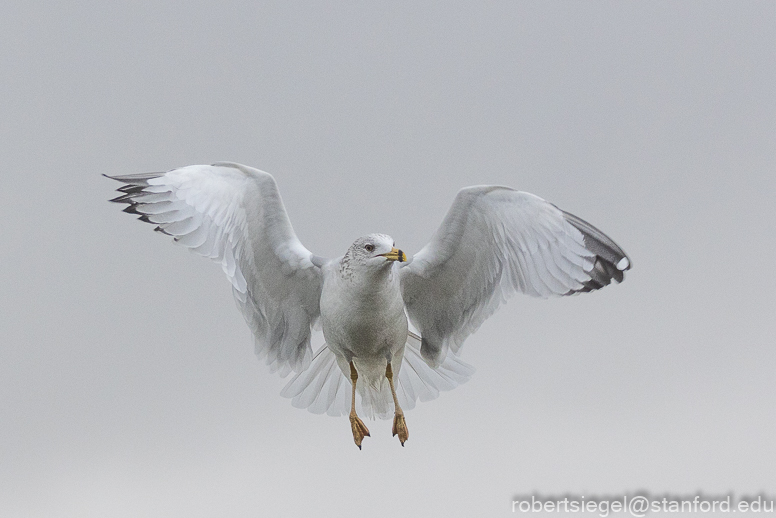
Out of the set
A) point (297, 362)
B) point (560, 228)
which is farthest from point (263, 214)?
point (560, 228)

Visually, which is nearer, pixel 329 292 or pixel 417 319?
pixel 329 292

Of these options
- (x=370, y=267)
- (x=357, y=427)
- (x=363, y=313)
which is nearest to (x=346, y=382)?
(x=357, y=427)

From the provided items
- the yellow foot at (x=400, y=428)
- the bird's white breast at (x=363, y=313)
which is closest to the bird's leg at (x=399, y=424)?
the yellow foot at (x=400, y=428)

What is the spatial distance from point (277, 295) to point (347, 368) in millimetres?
922

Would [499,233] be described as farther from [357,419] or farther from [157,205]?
[157,205]

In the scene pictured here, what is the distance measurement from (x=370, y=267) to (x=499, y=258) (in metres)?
Answer: 1.24

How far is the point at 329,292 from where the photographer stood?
26.1 feet

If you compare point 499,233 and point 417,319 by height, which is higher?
point 499,233

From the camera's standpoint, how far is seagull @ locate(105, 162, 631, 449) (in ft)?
24.9

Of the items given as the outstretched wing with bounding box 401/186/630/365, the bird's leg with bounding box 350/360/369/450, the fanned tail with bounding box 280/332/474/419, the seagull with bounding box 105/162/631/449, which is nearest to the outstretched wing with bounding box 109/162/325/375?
the seagull with bounding box 105/162/631/449

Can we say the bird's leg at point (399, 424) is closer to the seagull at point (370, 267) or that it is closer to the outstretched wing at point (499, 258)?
the seagull at point (370, 267)

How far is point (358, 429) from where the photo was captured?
27.6ft

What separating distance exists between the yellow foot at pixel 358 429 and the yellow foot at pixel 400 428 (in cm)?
24

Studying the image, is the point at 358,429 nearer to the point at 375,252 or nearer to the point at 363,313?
the point at 363,313
